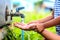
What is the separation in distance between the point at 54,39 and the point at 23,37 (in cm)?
36

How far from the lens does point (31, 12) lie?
1648 mm

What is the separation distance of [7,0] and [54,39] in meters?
0.54

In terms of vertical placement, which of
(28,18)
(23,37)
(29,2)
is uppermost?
(29,2)

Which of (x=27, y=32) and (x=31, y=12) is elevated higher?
(x=31, y=12)

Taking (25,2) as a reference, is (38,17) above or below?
below

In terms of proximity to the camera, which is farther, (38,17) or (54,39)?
(38,17)

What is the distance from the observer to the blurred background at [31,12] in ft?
5.27

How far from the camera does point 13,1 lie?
1620 mm

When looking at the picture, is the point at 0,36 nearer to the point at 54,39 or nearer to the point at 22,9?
the point at 22,9

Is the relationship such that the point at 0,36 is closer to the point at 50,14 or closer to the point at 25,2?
the point at 25,2

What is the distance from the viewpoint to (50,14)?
1604 mm

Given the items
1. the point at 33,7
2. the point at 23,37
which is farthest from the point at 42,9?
the point at 23,37

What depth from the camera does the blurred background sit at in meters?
1.61

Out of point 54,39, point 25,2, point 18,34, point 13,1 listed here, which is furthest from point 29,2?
point 54,39
